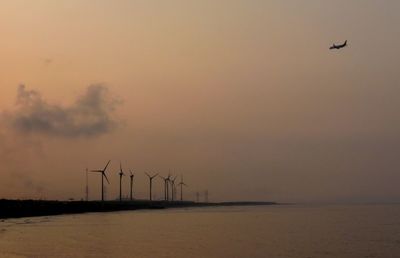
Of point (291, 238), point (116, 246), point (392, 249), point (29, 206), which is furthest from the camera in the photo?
point (29, 206)

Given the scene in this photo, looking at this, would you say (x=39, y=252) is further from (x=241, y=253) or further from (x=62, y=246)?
(x=241, y=253)

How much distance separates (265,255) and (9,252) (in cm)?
2367

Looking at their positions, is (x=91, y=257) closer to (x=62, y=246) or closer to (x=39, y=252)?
(x=39, y=252)

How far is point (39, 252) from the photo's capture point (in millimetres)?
58000

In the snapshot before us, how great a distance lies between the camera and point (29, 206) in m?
184

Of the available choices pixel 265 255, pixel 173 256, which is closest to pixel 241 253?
pixel 265 255

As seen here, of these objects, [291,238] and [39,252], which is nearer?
[39,252]

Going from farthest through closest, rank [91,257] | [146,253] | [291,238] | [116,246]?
1. [291,238]
2. [116,246]
3. [146,253]
4. [91,257]

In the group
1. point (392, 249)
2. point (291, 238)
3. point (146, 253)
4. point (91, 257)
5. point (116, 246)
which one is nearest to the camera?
point (91, 257)

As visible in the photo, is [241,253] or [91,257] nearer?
[91,257]

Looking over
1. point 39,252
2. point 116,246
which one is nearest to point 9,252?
point 39,252

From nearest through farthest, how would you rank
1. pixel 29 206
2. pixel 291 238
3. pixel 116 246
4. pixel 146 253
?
1. pixel 146 253
2. pixel 116 246
3. pixel 291 238
4. pixel 29 206

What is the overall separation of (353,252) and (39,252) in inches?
1172

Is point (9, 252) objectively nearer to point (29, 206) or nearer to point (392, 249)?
point (392, 249)
